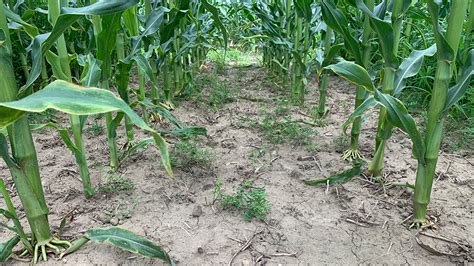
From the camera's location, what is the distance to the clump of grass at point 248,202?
188 cm

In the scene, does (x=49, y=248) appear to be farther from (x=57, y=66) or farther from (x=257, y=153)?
(x=257, y=153)

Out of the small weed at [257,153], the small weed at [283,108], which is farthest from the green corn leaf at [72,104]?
the small weed at [283,108]

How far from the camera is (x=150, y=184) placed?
215 centimetres

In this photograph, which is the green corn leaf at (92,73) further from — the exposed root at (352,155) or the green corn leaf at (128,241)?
the exposed root at (352,155)

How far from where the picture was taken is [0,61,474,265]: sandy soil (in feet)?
5.35

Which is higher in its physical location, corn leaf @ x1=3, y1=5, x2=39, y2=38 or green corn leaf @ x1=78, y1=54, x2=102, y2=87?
corn leaf @ x1=3, y1=5, x2=39, y2=38

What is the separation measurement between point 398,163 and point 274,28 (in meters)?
1.78

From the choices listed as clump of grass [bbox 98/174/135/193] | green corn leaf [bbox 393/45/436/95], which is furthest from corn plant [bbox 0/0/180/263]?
green corn leaf [bbox 393/45/436/95]

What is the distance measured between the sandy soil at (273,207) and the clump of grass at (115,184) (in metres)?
0.03

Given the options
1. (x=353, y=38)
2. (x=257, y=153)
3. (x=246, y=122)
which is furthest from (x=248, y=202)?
(x=246, y=122)

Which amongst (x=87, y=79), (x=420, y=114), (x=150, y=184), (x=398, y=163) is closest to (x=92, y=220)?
(x=150, y=184)

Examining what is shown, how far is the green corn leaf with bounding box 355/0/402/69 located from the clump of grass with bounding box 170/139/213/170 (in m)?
1.21

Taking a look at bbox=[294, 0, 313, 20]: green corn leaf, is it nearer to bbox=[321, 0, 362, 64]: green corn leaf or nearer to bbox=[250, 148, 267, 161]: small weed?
bbox=[321, 0, 362, 64]: green corn leaf

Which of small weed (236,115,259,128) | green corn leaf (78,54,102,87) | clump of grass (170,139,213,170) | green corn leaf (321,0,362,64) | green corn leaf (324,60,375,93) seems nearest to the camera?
green corn leaf (324,60,375,93)
